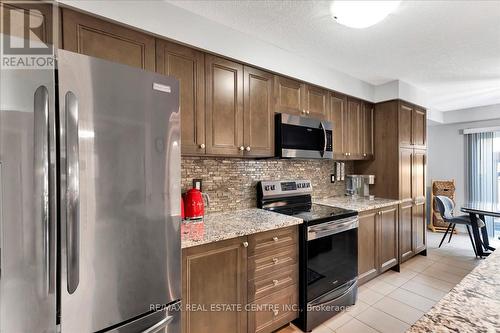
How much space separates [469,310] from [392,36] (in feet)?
7.12

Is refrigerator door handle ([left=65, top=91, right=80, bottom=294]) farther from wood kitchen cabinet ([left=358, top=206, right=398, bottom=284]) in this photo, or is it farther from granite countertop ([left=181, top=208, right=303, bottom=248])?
wood kitchen cabinet ([left=358, top=206, right=398, bottom=284])

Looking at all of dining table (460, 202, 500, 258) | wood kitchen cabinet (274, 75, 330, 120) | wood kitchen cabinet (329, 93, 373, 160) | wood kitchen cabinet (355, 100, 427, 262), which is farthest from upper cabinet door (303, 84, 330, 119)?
dining table (460, 202, 500, 258)

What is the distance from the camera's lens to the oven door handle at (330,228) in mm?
1970

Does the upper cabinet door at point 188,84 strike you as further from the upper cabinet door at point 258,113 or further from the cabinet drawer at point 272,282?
the cabinet drawer at point 272,282

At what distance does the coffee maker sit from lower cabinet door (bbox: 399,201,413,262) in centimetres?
46

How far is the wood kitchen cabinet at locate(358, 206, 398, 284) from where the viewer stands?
262cm

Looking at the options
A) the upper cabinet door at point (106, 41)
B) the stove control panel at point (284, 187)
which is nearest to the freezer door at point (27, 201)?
the upper cabinet door at point (106, 41)

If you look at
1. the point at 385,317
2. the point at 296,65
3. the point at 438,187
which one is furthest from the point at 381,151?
the point at 438,187

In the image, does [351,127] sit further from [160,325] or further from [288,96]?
[160,325]

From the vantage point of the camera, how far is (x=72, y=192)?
964 millimetres

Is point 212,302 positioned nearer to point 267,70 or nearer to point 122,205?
point 122,205

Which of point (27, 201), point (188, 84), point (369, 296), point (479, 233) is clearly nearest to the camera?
point (27, 201)

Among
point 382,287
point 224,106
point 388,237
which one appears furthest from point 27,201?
point 388,237

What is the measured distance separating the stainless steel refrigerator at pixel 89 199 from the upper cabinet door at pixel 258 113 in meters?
0.88
